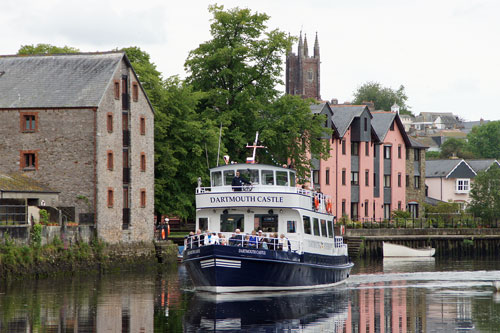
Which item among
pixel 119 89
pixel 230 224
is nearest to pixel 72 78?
pixel 119 89

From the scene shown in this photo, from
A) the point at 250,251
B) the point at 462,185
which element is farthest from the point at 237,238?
the point at 462,185

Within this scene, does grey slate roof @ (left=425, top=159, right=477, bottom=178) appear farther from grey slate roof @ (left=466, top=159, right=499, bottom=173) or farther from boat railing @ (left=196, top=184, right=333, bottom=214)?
boat railing @ (left=196, top=184, right=333, bottom=214)

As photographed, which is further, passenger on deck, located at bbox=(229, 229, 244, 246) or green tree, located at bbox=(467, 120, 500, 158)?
green tree, located at bbox=(467, 120, 500, 158)

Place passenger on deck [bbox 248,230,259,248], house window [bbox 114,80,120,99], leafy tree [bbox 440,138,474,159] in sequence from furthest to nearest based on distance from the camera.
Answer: leafy tree [bbox 440,138,474,159], house window [bbox 114,80,120,99], passenger on deck [bbox 248,230,259,248]

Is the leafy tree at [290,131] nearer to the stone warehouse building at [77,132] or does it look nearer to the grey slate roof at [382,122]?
the stone warehouse building at [77,132]

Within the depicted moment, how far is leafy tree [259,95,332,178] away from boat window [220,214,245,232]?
2766 cm

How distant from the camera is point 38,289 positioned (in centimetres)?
4338

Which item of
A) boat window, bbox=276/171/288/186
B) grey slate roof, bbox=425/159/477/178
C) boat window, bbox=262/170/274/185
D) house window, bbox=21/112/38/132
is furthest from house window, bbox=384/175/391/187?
boat window, bbox=262/170/274/185

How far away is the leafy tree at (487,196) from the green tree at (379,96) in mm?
86432

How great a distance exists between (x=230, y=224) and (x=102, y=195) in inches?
701

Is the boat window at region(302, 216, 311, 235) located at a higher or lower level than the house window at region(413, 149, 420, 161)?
lower

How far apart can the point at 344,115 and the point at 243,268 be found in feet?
176

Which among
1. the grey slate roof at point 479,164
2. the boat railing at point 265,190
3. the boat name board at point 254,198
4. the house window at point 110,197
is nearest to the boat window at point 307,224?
the boat railing at point 265,190

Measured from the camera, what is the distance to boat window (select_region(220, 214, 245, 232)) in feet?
138
